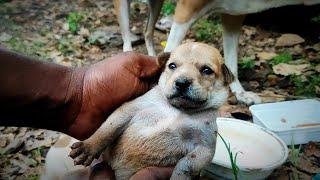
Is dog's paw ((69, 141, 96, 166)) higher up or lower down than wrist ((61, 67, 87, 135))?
lower down

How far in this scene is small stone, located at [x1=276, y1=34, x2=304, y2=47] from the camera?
6.15 m

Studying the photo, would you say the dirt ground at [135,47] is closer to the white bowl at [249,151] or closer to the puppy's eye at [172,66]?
the white bowl at [249,151]

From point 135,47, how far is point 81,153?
3.97 metres

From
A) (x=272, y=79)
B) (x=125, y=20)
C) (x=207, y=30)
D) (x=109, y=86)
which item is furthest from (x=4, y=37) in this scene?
(x=109, y=86)

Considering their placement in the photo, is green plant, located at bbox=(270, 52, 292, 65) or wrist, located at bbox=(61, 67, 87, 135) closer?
wrist, located at bbox=(61, 67, 87, 135)

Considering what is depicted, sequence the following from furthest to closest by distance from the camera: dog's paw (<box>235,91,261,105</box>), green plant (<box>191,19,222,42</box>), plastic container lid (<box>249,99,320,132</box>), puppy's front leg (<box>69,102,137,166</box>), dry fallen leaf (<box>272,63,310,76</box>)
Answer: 1. green plant (<box>191,19,222,42</box>)
2. dry fallen leaf (<box>272,63,310,76</box>)
3. dog's paw (<box>235,91,261,105</box>)
4. plastic container lid (<box>249,99,320,132</box>)
5. puppy's front leg (<box>69,102,137,166</box>)

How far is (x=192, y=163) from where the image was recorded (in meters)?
2.46

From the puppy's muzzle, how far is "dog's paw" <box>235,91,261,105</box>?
2.21 metres

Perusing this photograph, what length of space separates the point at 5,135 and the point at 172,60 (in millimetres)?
1936

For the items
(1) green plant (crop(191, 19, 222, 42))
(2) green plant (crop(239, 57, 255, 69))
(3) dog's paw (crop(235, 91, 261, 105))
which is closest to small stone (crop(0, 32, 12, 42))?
(1) green plant (crop(191, 19, 222, 42))

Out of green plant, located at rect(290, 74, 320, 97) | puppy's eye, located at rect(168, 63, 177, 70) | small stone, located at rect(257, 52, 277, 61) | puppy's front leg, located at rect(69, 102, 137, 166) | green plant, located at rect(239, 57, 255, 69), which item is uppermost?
puppy's eye, located at rect(168, 63, 177, 70)

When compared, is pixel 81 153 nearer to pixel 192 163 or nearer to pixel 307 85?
pixel 192 163

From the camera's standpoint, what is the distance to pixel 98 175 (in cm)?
271

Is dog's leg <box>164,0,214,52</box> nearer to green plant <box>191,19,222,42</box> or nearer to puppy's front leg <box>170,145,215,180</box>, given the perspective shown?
green plant <box>191,19,222,42</box>
